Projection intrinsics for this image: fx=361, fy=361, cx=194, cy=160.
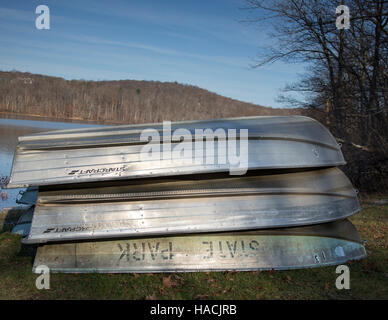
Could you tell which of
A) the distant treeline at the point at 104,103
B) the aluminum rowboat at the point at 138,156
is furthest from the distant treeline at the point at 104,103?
the aluminum rowboat at the point at 138,156

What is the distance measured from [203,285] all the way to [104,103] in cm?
4124

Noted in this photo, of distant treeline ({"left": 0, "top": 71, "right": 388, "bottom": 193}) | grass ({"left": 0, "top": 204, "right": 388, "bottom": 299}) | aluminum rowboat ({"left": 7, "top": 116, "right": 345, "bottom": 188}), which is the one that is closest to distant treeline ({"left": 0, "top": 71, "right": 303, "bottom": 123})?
distant treeline ({"left": 0, "top": 71, "right": 388, "bottom": 193})

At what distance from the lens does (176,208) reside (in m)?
3.98

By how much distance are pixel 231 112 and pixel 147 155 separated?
33367 millimetres

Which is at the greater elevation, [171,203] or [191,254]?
[171,203]

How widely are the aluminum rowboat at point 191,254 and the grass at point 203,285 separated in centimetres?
10

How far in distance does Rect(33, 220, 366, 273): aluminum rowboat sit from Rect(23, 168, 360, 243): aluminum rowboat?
0.77ft

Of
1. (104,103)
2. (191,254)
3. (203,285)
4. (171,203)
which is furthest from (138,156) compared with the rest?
(104,103)

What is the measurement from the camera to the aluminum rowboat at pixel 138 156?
3.82 m

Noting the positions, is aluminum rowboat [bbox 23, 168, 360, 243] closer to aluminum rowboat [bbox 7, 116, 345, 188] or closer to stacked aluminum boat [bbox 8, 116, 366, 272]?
stacked aluminum boat [bbox 8, 116, 366, 272]

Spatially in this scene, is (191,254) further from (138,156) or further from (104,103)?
(104,103)

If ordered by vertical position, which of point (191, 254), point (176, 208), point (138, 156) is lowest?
point (191, 254)

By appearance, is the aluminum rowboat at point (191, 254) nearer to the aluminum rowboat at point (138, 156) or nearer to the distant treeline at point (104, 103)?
the aluminum rowboat at point (138, 156)
